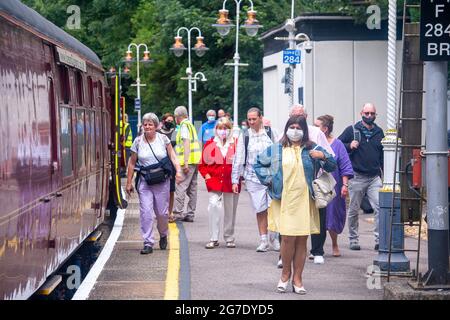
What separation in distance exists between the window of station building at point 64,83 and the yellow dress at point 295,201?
230 cm

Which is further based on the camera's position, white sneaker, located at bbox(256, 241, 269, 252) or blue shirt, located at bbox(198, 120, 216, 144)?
blue shirt, located at bbox(198, 120, 216, 144)

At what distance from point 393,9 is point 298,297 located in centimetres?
407

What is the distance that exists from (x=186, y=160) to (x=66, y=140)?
777 cm

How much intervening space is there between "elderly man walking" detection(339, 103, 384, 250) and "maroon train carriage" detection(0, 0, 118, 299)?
11.6ft

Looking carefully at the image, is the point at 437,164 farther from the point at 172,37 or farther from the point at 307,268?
the point at 172,37

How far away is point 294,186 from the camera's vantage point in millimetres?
11820

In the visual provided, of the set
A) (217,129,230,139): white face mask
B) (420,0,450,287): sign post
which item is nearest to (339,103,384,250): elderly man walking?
(217,129,230,139): white face mask

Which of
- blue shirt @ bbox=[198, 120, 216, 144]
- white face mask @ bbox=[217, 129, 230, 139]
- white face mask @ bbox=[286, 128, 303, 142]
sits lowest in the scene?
blue shirt @ bbox=[198, 120, 216, 144]

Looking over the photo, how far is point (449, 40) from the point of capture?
10.9 m

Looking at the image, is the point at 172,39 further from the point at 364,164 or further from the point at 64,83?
the point at 64,83

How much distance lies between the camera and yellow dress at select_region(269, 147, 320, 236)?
11789 mm

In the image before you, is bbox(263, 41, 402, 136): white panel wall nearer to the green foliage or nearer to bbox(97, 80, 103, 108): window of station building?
the green foliage

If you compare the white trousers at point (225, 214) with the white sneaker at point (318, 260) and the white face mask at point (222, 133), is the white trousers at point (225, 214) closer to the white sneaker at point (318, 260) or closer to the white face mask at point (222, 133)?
the white face mask at point (222, 133)

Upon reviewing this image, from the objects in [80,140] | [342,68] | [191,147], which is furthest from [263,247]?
[342,68]
